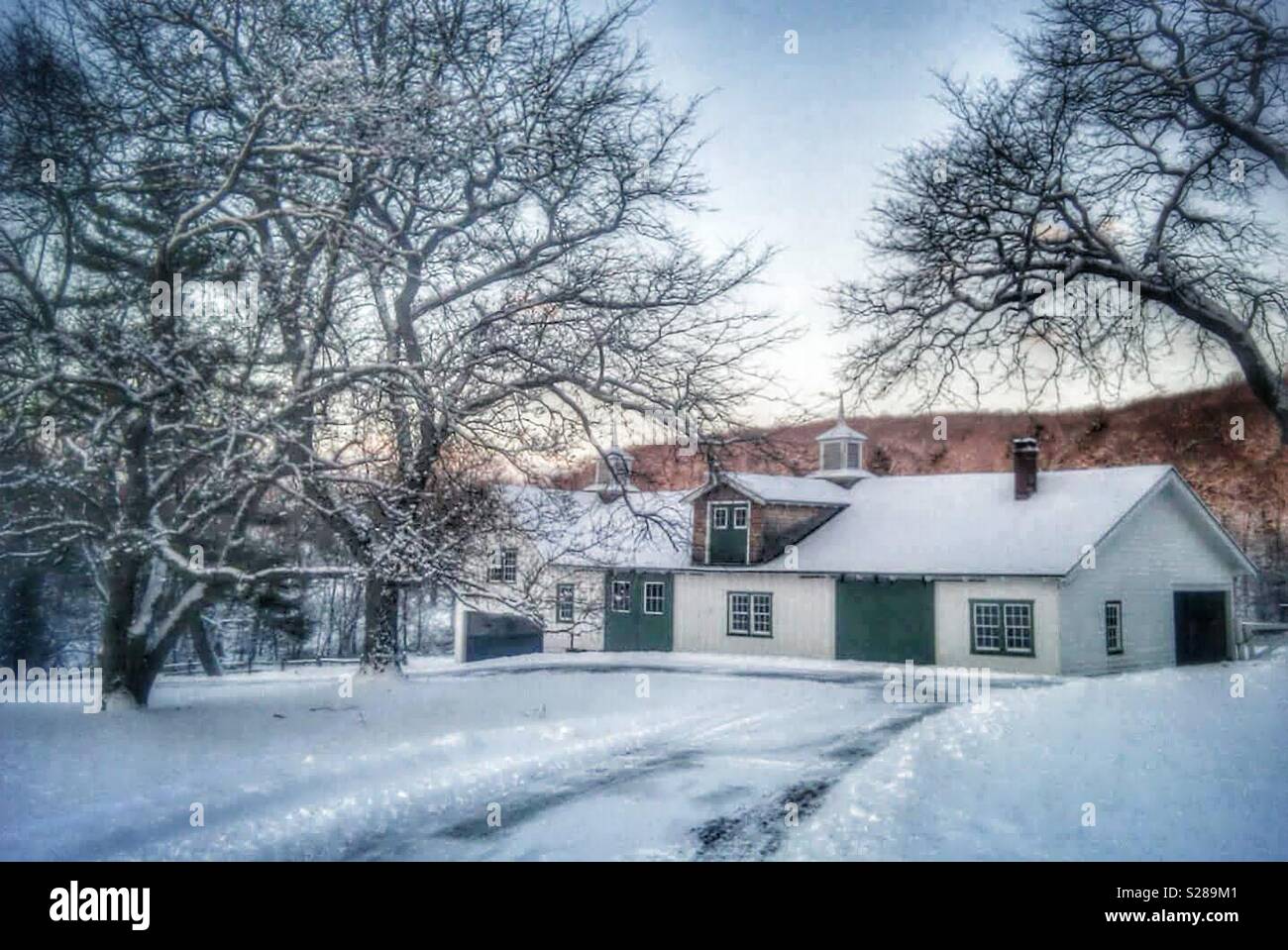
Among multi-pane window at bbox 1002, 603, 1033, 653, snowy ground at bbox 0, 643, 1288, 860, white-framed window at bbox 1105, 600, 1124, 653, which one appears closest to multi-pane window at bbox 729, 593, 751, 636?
snowy ground at bbox 0, 643, 1288, 860

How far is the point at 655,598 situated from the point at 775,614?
0.79 metres

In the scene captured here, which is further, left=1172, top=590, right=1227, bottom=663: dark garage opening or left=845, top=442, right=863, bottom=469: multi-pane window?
left=845, top=442, right=863, bottom=469: multi-pane window

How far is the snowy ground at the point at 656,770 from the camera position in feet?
11.3

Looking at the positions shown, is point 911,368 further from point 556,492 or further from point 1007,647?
point 556,492

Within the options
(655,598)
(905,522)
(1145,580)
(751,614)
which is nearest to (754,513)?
(751,614)

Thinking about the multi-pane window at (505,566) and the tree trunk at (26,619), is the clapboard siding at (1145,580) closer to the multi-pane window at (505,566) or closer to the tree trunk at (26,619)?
the multi-pane window at (505,566)

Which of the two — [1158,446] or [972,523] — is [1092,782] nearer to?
[1158,446]

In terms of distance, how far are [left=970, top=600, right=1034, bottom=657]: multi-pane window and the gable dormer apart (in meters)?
1.08

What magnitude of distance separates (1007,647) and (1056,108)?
114 inches

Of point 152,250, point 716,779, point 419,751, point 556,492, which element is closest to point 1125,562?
point 716,779

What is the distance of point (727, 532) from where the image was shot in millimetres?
5988

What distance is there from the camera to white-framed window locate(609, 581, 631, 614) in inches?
207

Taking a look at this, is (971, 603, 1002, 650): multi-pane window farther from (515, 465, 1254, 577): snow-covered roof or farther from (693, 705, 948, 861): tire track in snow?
(693, 705, 948, 861): tire track in snow
